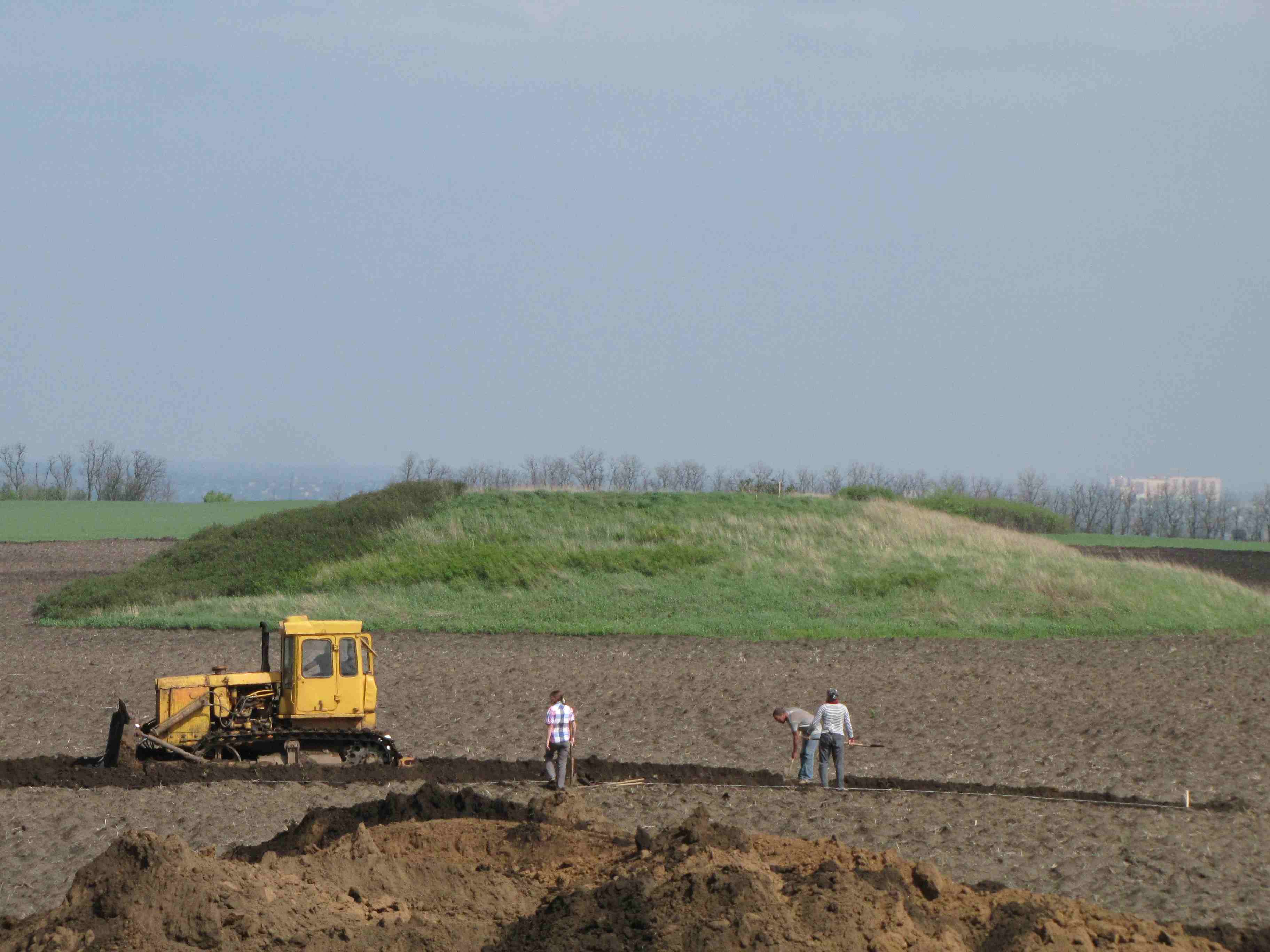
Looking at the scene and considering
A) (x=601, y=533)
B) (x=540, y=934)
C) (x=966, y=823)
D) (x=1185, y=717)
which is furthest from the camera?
(x=601, y=533)

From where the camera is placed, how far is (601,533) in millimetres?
44219

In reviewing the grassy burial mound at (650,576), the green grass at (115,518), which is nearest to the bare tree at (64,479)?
the green grass at (115,518)

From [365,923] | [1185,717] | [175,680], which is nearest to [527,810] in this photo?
[365,923]

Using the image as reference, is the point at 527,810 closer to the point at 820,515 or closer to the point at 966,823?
the point at 966,823

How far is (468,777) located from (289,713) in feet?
9.55

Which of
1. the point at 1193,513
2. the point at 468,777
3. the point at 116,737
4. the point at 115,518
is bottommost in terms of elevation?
the point at 468,777

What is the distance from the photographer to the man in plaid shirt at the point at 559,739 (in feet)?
59.1

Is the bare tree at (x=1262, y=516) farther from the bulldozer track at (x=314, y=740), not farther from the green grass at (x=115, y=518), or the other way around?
the bulldozer track at (x=314, y=740)

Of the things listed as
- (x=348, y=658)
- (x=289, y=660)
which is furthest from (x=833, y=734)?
(x=289, y=660)

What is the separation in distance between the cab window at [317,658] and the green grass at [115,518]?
165 ft

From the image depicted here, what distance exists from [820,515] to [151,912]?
37.8 m

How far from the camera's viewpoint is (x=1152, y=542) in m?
84.4

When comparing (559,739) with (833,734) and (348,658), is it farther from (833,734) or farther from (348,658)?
(348,658)

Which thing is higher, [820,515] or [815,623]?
[820,515]
